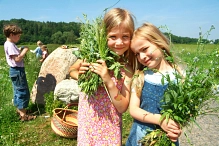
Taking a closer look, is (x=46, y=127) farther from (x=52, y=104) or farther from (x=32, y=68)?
(x=32, y=68)

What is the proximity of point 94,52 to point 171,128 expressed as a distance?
900mm

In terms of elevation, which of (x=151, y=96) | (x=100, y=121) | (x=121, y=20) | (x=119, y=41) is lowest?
(x=100, y=121)

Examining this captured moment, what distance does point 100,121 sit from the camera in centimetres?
228

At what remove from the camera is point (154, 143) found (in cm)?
184

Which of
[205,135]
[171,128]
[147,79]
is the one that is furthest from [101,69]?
[205,135]

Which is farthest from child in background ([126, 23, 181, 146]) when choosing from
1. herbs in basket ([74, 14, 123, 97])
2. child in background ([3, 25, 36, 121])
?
child in background ([3, 25, 36, 121])

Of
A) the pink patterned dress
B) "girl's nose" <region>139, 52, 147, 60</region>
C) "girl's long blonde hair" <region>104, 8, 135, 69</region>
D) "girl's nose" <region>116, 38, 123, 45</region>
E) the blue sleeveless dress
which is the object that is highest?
"girl's long blonde hair" <region>104, 8, 135, 69</region>

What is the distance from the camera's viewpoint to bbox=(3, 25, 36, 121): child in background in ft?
18.4

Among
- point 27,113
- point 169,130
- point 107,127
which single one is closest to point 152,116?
point 169,130

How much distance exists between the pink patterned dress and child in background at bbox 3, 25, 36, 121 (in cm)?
384

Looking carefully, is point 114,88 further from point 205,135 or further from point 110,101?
point 205,135

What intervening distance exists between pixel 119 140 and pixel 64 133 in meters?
2.68

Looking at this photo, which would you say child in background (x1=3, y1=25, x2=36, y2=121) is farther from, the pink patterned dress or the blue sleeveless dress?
the blue sleeveless dress

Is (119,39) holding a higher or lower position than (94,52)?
higher
